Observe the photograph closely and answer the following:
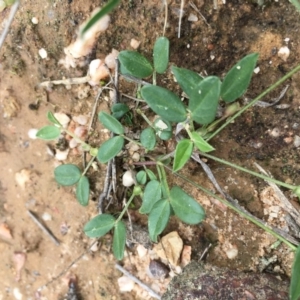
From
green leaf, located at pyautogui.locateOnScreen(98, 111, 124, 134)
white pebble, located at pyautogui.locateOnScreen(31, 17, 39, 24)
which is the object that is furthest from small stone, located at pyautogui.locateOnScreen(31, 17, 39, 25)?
green leaf, located at pyautogui.locateOnScreen(98, 111, 124, 134)

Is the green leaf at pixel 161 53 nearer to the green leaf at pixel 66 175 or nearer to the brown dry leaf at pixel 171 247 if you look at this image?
the green leaf at pixel 66 175

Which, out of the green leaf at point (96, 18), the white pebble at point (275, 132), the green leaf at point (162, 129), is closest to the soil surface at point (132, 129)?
the white pebble at point (275, 132)

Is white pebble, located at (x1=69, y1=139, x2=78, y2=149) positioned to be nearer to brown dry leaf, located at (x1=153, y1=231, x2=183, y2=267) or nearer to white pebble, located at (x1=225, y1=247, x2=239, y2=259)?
brown dry leaf, located at (x1=153, y1=231, x2=183, y2=267)

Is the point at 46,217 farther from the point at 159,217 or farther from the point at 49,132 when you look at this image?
the point at 159,217

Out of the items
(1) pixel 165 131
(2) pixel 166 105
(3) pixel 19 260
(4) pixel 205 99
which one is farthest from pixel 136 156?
(3) pixel 19 260

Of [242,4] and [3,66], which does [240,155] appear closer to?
[242,4]

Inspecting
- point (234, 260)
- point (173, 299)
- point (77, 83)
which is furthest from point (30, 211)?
point (234, 260)

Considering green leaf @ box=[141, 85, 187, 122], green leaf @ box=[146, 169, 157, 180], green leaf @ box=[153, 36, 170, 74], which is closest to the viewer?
green leaf @ box=[141, 85, 187, 122]
